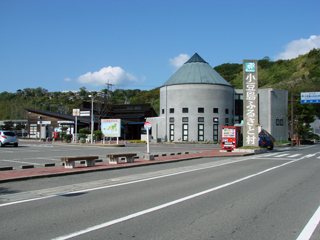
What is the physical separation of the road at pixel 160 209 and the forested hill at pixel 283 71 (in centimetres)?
10784

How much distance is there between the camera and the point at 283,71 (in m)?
149

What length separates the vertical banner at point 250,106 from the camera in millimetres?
38750

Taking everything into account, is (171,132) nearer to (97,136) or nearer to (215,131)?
(215,131)

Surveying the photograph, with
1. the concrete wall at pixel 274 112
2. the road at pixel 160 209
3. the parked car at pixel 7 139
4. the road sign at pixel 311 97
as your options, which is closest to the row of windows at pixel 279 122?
the concrete wall at pixel 274 112

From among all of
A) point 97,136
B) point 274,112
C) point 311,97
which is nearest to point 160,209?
point 97,136

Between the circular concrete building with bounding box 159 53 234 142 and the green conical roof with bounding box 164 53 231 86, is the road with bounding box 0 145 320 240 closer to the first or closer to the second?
the circular concrete building with bounding box 159 53 234 142

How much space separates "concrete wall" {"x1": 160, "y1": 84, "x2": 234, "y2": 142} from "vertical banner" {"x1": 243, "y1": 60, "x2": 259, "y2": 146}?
25.2 m

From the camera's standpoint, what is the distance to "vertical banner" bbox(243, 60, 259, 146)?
3875 cm

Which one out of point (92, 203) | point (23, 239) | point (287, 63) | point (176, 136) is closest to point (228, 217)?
point (92, 203)

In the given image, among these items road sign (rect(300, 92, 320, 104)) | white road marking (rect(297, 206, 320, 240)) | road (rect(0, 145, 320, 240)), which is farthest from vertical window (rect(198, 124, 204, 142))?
white road marking (rect(297, 206, 320, 240))

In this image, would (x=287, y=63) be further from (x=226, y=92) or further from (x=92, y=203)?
(x=92, y=203)

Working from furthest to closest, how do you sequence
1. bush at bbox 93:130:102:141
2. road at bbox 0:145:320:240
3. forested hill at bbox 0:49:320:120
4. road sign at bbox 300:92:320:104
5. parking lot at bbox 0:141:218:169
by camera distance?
forested hill at bbox 0:49:320:120, bush at bbox 93:130:102:141, road sign at bbox 300:92:320:104, parking lot at bbox 0:141:218:169, road at bbox 0:145:320:240

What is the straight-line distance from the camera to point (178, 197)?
1116 centimetres

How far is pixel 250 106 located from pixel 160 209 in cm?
3106
